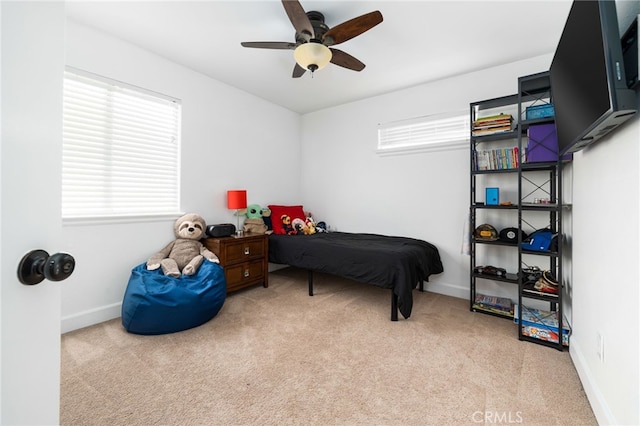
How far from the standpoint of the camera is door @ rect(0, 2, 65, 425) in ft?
1.64

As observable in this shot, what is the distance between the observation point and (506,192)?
2850 mm

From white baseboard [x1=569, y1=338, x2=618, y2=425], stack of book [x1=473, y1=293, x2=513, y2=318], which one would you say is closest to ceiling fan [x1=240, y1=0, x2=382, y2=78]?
white baseboard [x1=569, y1=338, x2=618, y2=425]

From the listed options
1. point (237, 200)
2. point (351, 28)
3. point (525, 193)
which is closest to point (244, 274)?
point (237, 200)

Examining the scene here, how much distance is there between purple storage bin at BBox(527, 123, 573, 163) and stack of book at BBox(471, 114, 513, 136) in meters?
0.29

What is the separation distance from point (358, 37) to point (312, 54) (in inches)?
25.4

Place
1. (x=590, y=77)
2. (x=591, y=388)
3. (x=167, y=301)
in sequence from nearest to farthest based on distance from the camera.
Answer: (x=590, y=77)
(x=591, y=388)
(x=167, y=301)

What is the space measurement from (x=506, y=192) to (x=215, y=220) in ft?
10.9

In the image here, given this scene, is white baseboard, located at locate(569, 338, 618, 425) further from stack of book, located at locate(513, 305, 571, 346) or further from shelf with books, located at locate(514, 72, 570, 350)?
shelf with books, located at locate(514, 72, 570, 350)

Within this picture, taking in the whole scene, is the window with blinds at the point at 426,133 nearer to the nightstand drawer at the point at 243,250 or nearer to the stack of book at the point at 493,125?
the stack of book at the point at 493,125

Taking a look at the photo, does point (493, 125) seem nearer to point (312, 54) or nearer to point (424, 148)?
point (424, 148)

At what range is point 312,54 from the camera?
2033 millimetres

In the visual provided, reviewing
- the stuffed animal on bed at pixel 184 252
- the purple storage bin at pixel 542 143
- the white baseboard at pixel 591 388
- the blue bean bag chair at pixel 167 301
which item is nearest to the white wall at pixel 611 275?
the white baseboard at pixel 591 388

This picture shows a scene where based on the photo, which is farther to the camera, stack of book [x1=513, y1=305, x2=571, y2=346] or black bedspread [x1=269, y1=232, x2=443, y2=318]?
black bedspread [x1=269, y1=232, x2=443, y2=318]

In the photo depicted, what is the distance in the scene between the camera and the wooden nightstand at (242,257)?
2.93m
